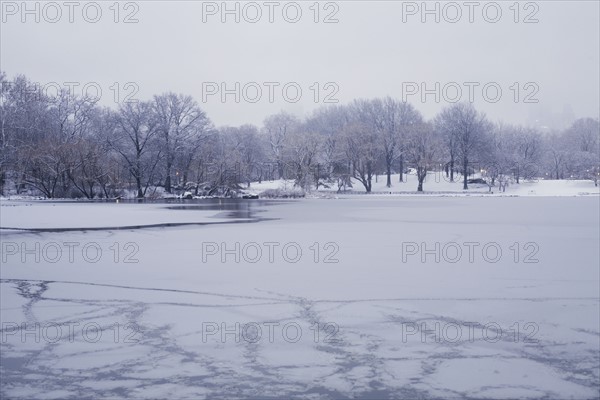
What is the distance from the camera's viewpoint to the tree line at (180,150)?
61.3 meters

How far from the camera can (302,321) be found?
7.64m

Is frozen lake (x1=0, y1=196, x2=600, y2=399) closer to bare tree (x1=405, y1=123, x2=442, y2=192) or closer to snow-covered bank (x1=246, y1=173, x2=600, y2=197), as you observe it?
snow-covered bank (x1=246, y1=173, x2=600, y2=197)

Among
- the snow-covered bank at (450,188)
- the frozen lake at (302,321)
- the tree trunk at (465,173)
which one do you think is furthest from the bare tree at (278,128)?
the frozen lake at (302,321)

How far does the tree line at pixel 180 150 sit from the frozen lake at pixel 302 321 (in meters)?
50.1

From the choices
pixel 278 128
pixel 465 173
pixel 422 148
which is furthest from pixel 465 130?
pixel 278 128

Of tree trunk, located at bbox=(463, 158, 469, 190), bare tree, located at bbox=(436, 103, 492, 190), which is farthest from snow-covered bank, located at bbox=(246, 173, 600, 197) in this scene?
bare tree, located at bbox=(436, 103, 492, 190)

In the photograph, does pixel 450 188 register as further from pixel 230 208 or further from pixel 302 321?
pixel 302 321

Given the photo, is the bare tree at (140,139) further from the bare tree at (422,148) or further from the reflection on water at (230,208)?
the bare tree at (422,148)

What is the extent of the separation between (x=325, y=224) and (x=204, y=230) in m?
5.53

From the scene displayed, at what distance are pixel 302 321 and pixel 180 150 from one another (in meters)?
64.8

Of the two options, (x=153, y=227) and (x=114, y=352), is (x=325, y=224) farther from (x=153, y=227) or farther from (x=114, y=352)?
(x=114, y=352)

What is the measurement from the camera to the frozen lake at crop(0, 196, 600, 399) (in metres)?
5.39

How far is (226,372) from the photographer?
567 cm

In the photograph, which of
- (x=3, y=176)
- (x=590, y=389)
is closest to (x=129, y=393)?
(x=590, y=389)
